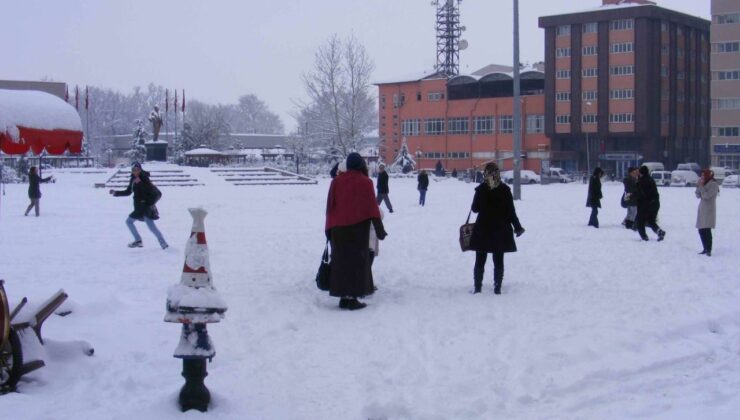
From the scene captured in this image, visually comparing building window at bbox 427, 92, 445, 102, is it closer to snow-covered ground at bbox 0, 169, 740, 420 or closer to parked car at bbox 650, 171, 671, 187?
parked car at bbox 650, 171, 671, 187

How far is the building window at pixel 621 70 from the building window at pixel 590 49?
220 centimetres

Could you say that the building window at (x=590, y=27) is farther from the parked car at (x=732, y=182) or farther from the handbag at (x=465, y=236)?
the handbag at (x=465, y=236)

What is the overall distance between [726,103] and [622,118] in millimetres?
9512

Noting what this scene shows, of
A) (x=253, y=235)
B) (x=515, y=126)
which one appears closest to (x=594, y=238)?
(x=253, y=235)

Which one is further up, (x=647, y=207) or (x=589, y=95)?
(x=589, y=95)

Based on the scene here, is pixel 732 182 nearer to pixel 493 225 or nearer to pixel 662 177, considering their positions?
pixel 662 177

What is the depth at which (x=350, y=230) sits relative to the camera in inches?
356

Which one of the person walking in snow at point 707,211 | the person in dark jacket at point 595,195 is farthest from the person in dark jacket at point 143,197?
the person in dark jacket at point 595,195

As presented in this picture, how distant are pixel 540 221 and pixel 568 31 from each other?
5968 cm

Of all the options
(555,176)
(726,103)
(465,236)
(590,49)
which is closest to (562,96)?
(590,49)

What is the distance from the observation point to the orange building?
272 feet

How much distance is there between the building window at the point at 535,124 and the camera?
82.1m

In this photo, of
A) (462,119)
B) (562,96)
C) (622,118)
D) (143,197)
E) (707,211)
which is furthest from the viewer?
(462,119)

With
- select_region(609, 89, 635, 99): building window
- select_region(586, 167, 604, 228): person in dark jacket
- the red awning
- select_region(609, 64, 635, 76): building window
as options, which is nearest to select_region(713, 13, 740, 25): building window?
select_region(609, 64, 635, 76): building window
